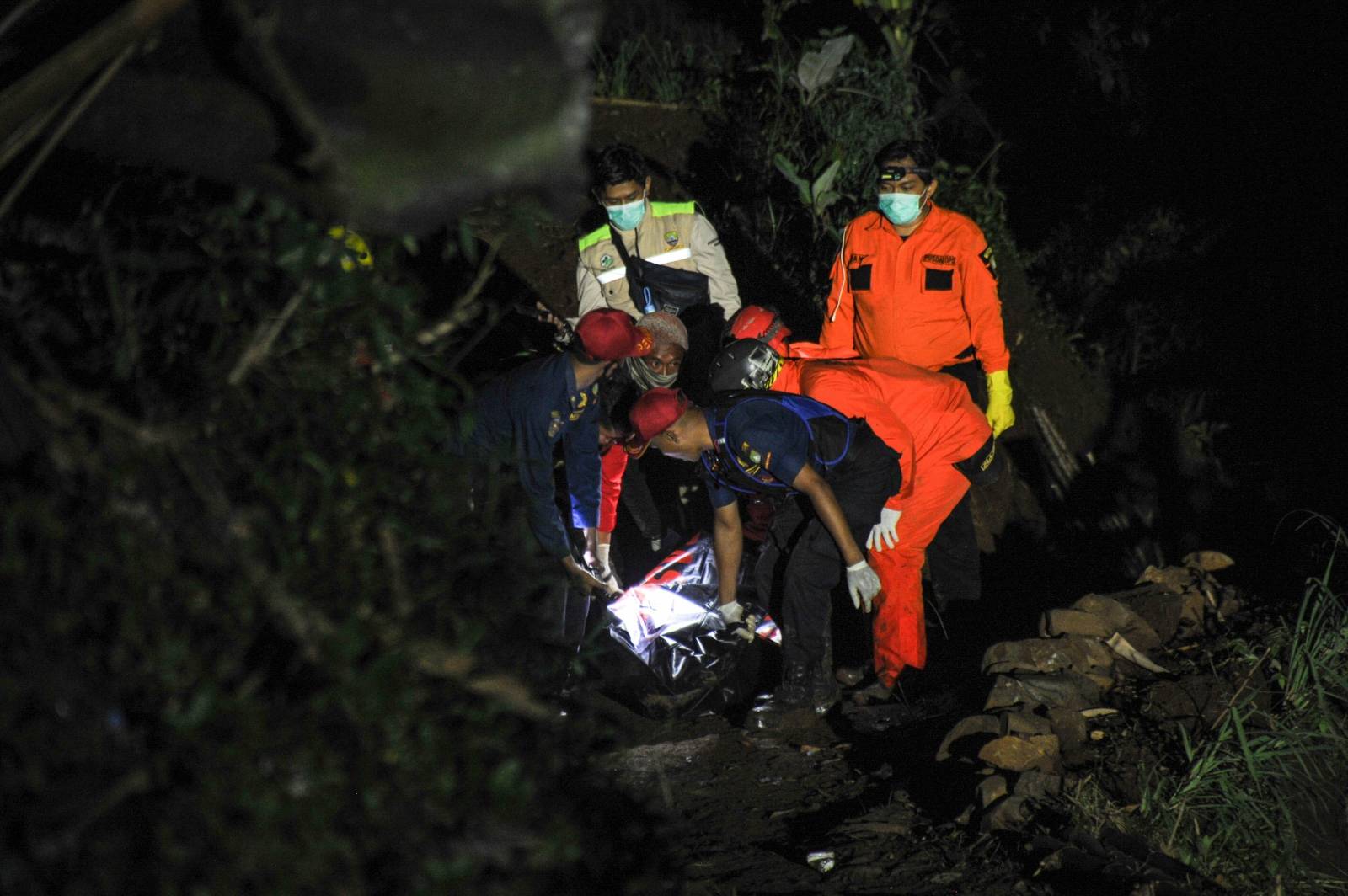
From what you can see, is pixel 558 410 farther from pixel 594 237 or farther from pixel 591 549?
pixel 594 237

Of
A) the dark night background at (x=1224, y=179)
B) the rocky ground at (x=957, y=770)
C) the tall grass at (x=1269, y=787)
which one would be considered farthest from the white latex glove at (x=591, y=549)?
the dark night background at (x=1224, y=179)

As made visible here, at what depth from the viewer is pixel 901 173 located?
5523mm

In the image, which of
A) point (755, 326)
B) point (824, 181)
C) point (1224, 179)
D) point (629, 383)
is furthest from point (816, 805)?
point (1224, 179)

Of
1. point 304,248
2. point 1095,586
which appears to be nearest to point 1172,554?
point 1095,586

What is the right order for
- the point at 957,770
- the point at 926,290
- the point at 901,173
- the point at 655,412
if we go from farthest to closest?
the point at 926,290 < the point at 901,173 < the point at 655,412 < the point at 957,770

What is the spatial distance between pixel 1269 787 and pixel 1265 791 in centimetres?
2

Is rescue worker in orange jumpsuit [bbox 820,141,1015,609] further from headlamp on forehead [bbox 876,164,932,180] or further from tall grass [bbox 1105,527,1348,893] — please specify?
tall grass [bbox 1105,527,1348,893]

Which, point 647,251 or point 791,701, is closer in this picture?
point 791,701

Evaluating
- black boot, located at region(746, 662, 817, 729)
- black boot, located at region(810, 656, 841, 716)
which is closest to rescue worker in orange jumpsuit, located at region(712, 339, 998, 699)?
black boot, located at region(810, 656, 841, 716)

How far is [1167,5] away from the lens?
8875mm

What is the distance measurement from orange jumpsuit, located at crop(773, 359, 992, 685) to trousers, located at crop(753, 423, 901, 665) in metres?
0.14

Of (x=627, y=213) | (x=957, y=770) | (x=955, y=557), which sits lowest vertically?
(x=957, y=770)

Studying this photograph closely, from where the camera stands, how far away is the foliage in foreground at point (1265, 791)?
12.0ft

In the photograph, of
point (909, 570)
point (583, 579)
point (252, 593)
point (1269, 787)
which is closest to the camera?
point (252, 593)
